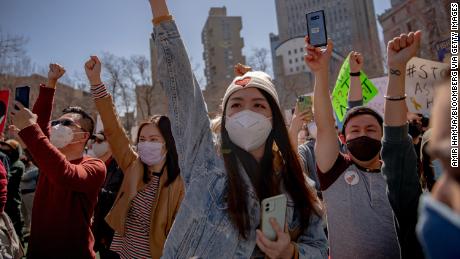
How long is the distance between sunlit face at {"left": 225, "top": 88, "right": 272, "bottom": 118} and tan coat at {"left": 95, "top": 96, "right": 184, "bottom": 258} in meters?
1.25

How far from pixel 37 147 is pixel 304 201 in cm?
186

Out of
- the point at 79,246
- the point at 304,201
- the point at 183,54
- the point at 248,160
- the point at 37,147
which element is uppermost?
the point at 183,54

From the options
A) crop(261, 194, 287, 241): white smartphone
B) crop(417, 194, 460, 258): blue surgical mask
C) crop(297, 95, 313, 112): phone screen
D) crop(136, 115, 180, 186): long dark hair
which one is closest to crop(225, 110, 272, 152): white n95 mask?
crop(261, 194, 287, 241): white smartphone

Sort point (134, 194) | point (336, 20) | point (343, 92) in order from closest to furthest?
point (134, 194)
point (343, 92)
point (336, 20)

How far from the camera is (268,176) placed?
1761mm

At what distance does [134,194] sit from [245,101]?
152 cm

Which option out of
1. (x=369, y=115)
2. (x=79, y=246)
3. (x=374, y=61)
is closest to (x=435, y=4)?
(x=374, y=61)

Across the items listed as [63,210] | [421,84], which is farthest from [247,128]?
[421,84]

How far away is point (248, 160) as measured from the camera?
177 cm

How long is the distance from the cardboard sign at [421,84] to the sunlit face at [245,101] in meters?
4.22

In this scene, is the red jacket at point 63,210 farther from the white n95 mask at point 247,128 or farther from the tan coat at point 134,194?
the white n95 mask at point 247,128

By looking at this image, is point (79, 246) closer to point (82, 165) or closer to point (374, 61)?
point (82, 165)

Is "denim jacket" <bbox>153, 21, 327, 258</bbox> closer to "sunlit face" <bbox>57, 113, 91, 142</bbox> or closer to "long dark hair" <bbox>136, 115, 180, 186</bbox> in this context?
"long dark hair" <bbox>136, 115, 180, 186</bbox>

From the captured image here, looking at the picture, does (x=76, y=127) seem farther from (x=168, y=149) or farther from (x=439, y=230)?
(x=439, y=230)
